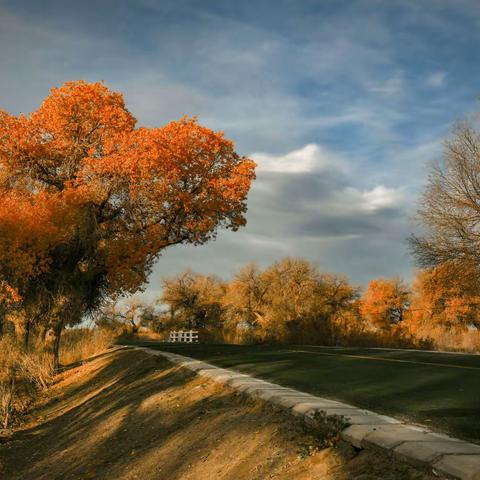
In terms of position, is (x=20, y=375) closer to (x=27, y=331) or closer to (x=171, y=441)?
(x=27, y=331)

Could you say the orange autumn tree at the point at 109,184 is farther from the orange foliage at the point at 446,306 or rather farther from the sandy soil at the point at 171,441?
the orange foliage at the point at 446,306

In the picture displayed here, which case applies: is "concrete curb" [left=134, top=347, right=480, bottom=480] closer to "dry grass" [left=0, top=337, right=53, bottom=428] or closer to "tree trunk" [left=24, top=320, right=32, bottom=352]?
"dry grass" [left=0, top=337, right=53, bottom=428]

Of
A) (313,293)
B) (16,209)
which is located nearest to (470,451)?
(16,209)

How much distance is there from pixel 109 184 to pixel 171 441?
1817 centimetres

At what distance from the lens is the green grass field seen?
677 centimetres

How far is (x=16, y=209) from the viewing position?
22125mm

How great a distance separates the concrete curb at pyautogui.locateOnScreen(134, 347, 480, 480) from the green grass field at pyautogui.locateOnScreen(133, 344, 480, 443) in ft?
1.79

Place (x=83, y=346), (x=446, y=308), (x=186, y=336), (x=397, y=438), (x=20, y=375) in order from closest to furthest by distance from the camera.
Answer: (x=397, y=438)
(x=20, y=375)
(x=83, y=346)
(x=446, y=308)
(x=186, y=336)

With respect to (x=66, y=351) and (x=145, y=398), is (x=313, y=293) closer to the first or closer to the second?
(x=66, y=351)

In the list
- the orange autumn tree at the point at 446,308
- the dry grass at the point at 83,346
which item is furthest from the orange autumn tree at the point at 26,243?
the orange autumn tree at the point at 446,308

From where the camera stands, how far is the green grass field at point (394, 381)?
6773 millimetres

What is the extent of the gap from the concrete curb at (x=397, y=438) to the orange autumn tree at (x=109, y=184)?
17.7 metres

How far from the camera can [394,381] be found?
32.2ft

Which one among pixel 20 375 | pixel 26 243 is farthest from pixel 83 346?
pixel 26 243
